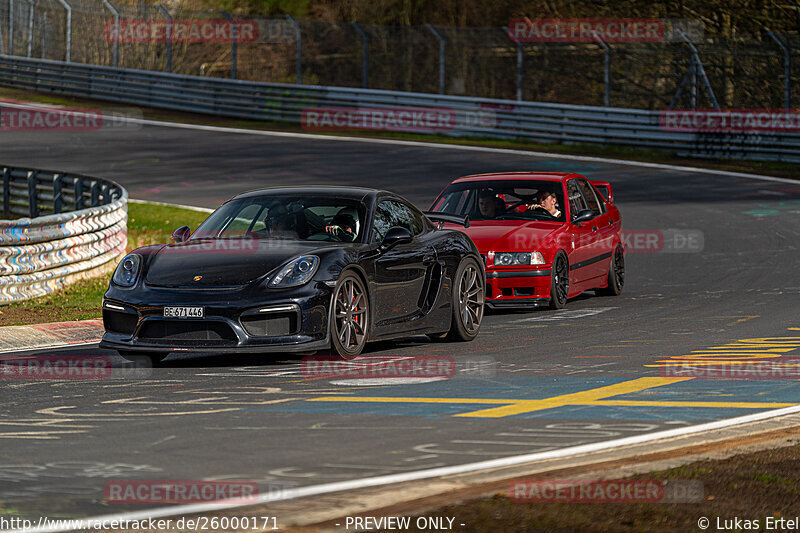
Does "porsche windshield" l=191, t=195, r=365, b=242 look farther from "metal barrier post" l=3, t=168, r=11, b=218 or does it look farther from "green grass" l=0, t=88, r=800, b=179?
"green grass" l=0, t=88, r=800, b=179

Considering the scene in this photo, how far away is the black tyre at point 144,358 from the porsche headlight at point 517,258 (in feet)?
14.0

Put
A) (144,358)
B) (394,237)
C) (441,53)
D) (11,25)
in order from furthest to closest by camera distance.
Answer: (11,25) → (441,53) → (394,237) → (144,358)

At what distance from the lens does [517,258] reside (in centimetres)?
1389

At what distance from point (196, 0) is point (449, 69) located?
18.0 m

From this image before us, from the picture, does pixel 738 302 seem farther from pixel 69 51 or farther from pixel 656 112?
pixel 69 51

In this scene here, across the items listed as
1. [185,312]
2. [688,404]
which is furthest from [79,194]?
[688,404]

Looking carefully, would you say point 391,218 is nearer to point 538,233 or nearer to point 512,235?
point 512,235

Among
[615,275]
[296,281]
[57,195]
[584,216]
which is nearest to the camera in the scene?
[296,281]

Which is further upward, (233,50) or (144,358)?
(233,50)

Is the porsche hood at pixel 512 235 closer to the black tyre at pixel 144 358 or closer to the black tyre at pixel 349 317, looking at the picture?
the black tyre at pixel 349 317

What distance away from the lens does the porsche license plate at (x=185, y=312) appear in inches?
388

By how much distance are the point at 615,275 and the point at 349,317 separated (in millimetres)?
6286

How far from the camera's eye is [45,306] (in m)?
14.6

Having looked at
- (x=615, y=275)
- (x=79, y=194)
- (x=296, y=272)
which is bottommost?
(x=79, y=194)
